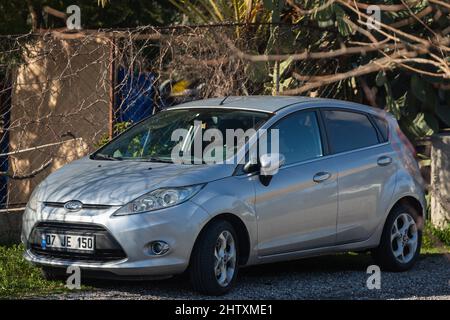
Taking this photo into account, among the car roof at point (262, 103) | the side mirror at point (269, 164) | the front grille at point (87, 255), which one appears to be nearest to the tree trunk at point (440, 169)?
the car roof at point (262, 103)

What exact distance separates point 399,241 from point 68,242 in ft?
11.2

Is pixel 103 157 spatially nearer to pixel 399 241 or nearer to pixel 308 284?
pixel 308 284

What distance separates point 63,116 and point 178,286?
3.27m

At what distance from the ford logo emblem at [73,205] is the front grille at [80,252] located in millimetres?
126

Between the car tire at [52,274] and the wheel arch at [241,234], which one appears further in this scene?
the car tire at [52,274]

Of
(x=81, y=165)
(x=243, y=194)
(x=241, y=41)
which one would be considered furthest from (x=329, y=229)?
(x=241, y=41)

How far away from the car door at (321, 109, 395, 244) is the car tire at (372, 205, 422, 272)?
24 centimetres

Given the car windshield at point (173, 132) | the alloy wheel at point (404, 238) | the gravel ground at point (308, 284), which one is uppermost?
the car windshield at point (173, 132)

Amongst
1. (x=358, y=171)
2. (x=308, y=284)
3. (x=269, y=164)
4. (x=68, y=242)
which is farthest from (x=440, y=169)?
(x=68, y=242)

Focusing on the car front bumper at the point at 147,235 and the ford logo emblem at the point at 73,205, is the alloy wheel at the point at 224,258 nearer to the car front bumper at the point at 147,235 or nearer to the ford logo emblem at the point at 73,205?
the car front bumper at the point at 147,235

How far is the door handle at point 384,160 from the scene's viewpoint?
384 inches

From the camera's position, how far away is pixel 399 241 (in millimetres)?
9953

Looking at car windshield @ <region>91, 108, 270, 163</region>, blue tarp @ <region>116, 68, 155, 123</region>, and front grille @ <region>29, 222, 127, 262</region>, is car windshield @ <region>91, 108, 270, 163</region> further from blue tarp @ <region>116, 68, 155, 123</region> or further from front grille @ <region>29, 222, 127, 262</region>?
blue tarp @ <region>116, 68, 155, 123</region>

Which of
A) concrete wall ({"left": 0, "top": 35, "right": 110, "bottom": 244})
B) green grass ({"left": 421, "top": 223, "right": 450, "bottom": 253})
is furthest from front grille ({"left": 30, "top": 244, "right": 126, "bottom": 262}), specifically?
green grass ({"left": 421, "top": 223, "right": 450, "bottom": 253})
